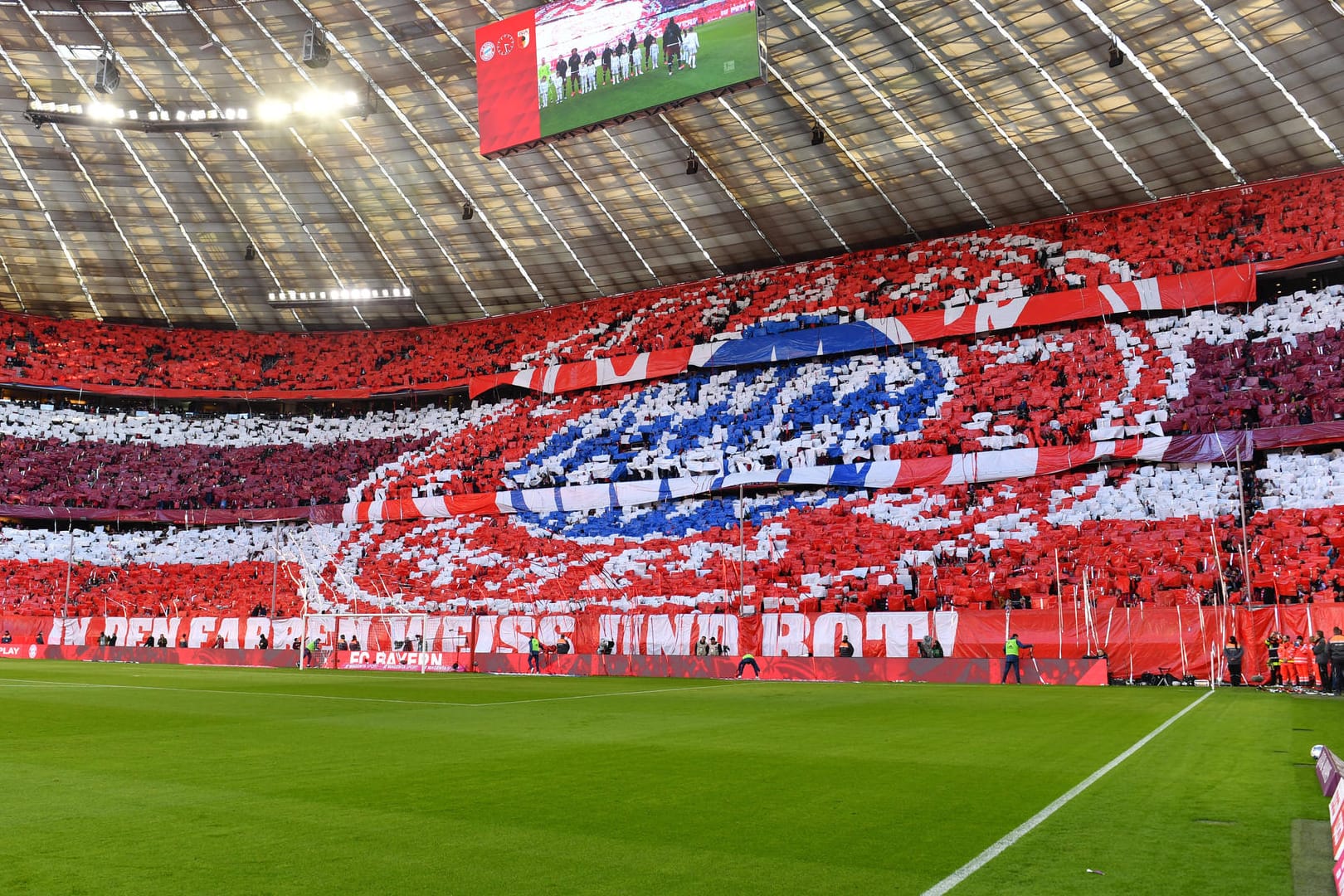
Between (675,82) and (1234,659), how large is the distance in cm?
2005

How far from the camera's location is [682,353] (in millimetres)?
48875

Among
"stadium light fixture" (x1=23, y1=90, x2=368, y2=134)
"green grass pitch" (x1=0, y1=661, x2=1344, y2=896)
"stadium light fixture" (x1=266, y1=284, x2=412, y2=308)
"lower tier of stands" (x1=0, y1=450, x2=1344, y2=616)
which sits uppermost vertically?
"stadium light fixture" (x1=23, y1=90, x2=368, y2=134)

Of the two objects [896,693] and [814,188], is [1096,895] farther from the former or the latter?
[814,188]

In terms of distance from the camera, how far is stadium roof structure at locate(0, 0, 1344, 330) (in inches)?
1353

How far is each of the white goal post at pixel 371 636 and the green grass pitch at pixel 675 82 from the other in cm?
1604

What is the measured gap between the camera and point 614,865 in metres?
5.71

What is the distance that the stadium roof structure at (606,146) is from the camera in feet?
113

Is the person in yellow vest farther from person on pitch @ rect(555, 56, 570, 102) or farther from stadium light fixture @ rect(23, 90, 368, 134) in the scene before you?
stadium light fixture @ rect(23, 90, 368, 134)

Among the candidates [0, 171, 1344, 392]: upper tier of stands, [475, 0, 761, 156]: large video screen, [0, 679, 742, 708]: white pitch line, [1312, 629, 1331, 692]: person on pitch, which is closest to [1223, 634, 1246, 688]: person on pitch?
[1312, 629, 1331, 692]: person on pitch

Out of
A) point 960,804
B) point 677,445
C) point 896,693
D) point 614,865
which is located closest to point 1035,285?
point 677,445

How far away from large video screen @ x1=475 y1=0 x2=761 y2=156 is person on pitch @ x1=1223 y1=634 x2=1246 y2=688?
1815 cm

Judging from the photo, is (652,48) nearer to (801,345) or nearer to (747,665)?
(747,665)

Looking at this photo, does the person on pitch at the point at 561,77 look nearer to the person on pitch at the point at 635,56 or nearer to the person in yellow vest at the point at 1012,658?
the person on pitch at the point at 635,56

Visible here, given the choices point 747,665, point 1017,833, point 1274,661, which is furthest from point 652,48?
point 1017,833
